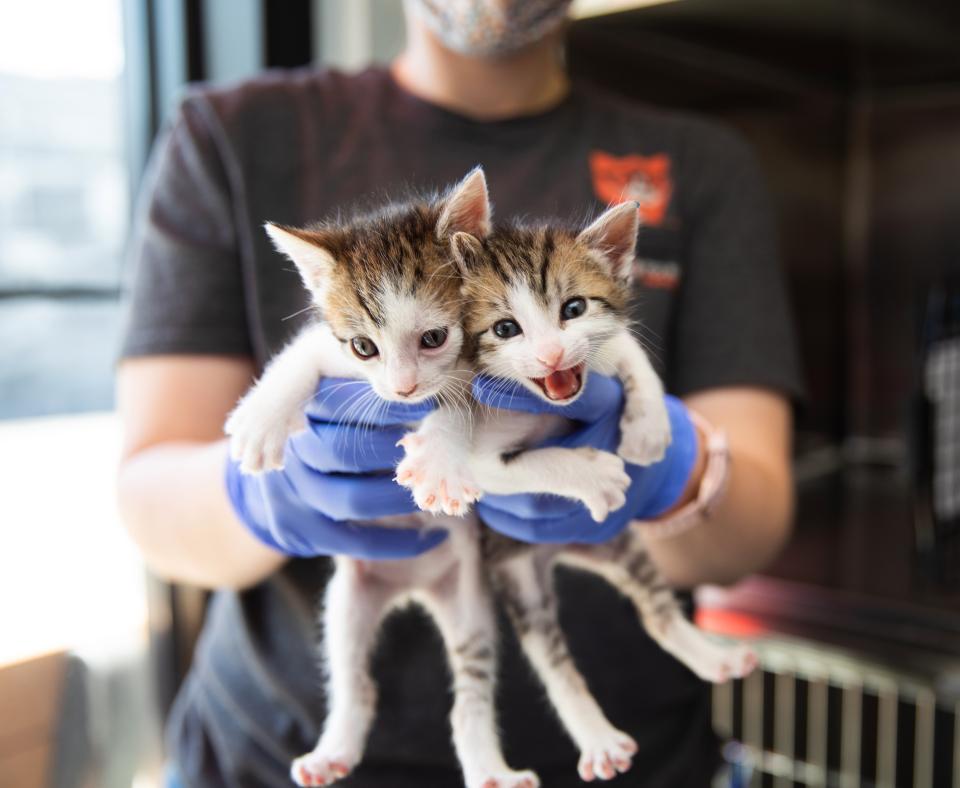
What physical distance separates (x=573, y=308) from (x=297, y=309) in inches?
10.5

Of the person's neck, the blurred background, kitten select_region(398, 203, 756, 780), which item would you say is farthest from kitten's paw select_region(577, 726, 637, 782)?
the person's neck

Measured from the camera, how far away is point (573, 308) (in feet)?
1.72

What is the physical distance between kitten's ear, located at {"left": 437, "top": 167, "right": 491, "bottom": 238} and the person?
0.83 feet

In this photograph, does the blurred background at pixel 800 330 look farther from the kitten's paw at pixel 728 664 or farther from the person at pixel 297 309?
the kitten's paw at pixel 728 664

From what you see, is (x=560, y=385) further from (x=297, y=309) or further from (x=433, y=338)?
(x=297, y=309)

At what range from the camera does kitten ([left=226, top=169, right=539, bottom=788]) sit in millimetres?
493

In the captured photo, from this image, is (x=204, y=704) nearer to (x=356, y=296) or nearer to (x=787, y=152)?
(x=356, y=296)

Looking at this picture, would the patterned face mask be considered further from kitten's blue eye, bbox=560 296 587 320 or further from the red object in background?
the red object in background

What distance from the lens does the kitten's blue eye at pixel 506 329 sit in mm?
503

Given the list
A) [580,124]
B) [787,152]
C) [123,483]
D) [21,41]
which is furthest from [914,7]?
[123,483]

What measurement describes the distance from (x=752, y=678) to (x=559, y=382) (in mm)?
1421

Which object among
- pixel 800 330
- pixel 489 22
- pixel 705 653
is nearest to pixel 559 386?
pixel 705 653

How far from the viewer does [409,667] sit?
698 mm

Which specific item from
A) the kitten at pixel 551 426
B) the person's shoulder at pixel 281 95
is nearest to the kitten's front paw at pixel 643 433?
the kitten at pixel 551 426
